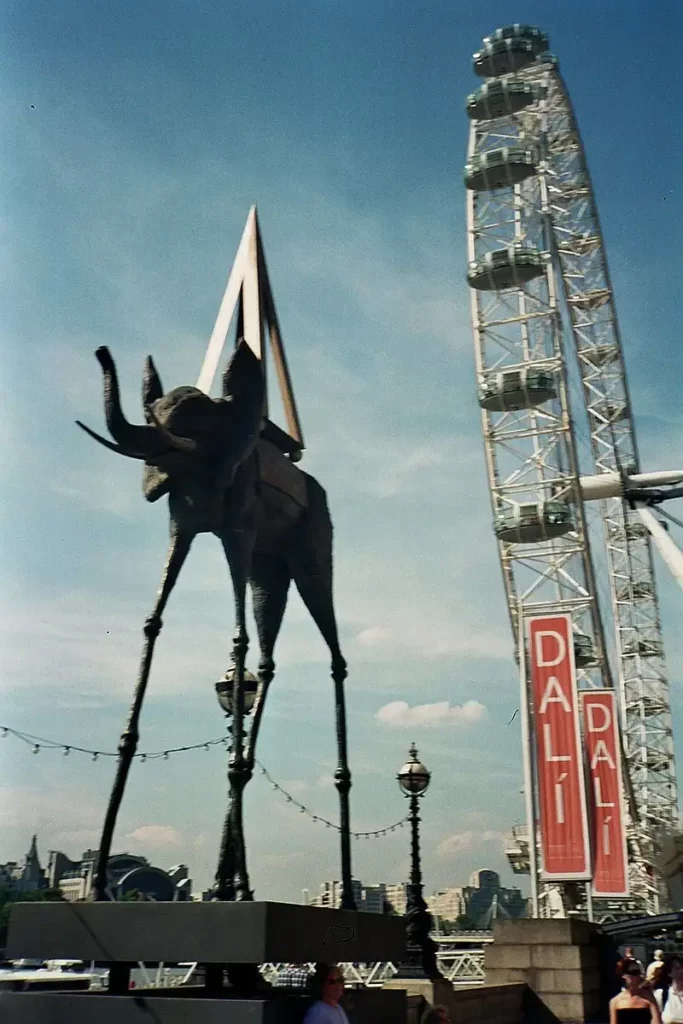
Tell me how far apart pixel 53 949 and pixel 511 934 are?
1018 cm

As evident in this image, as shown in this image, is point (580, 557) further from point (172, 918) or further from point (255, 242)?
point (172, 918)

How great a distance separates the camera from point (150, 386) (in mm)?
7957

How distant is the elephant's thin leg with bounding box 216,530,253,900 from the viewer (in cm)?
700

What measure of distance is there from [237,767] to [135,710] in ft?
2.80

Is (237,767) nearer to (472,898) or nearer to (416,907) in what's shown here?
(416,907)

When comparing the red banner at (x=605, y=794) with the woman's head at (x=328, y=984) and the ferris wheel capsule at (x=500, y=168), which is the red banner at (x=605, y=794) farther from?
the ferris wheel capsule at (x=500, y=168)

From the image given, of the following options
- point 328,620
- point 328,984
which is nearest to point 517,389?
point 328,620

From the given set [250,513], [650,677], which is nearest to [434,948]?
[250,513]

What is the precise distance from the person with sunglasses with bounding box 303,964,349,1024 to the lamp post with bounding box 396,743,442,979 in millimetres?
5791

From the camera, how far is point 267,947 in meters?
5.60

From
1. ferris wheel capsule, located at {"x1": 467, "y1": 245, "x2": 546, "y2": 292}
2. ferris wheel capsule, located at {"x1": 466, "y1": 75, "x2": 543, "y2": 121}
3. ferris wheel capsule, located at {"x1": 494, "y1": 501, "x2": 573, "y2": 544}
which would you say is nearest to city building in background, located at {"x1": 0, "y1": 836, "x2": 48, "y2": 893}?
ferris wheel capsule, located at {"x1": 494, "y1": 501, "x2": 573, "y2": 544}

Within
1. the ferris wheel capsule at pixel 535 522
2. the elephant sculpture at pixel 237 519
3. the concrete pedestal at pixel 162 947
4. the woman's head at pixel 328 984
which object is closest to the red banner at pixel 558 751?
the ferris wheel capsule at pixel 535 522

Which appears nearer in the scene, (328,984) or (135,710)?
(328,984)

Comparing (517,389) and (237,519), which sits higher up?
(517,389)
